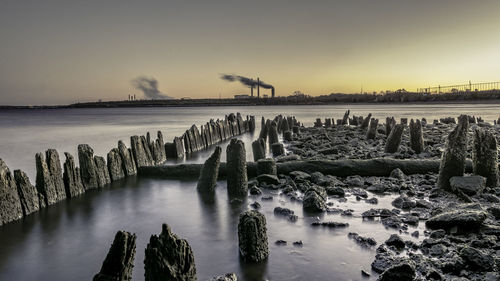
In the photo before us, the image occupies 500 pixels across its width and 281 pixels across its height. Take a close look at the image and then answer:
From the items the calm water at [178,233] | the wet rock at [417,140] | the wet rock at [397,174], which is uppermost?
the wet rock at [417,140]

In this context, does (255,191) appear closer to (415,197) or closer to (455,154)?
(415,197)

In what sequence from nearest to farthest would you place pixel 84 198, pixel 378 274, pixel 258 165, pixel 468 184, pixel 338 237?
pixel 378 274 < pixel 338 237 < pixel 468 184 < pixel 84 198 < pixel 258 165

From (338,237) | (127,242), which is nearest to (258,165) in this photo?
(338,237)

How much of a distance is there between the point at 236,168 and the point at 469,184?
3907 millimetres

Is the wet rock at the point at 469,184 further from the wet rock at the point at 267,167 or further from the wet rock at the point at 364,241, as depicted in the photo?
the wet rock at the point at 267,167

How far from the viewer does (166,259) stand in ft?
8.80

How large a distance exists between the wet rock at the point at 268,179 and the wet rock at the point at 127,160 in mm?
3226

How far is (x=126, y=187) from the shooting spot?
7793mm

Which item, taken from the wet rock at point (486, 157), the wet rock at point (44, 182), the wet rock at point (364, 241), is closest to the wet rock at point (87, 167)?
the wet rock at point (44, 182)

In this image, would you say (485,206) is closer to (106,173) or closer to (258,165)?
(258,165)

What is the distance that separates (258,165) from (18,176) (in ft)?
14.2

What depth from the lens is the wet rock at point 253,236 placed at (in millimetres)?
3805

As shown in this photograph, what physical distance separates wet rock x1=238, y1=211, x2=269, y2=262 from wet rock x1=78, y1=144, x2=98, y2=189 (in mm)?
4350

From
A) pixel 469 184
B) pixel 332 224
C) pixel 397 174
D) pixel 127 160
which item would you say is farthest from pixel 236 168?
pixel 469 184
